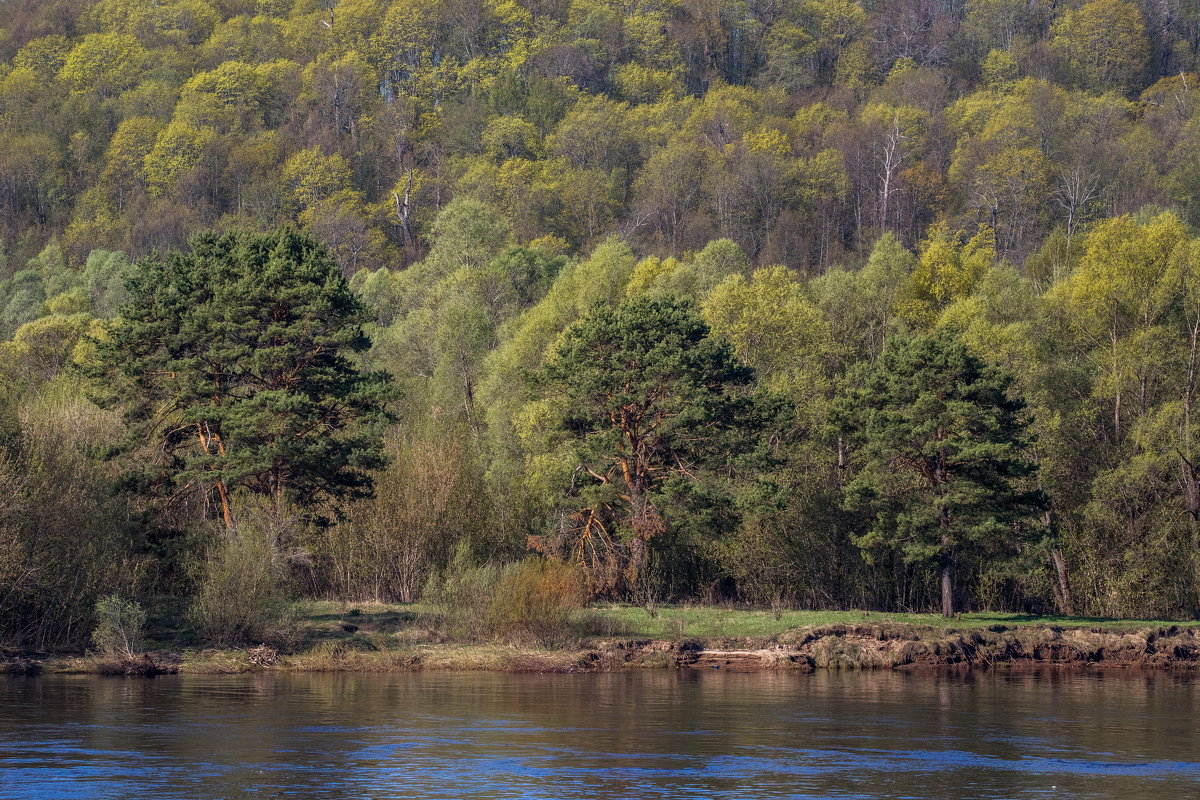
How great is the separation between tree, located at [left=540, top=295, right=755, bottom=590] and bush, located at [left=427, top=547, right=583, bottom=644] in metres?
7.12

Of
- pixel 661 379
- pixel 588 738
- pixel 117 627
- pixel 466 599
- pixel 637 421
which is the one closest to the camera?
pixel 588 738

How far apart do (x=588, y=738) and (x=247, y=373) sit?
85.0ft

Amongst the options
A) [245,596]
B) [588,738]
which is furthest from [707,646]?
[588,738]

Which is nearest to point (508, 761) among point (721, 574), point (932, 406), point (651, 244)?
point (932, 406)

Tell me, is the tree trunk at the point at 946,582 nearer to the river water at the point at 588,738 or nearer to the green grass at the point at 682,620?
the green grass at the point at 682,620

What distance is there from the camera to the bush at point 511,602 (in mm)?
45938

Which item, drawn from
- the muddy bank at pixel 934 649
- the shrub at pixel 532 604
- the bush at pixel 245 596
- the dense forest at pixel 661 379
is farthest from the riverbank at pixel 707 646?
the dense forest at pixel 661 379

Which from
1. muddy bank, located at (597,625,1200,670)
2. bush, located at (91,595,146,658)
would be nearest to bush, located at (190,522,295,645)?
bush, located at (91,595,146,658)

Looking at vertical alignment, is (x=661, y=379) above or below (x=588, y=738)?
above

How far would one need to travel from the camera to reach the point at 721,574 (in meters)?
60.1

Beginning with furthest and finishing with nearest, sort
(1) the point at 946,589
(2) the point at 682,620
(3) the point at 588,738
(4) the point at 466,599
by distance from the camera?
(1) the point at 946,589 → (2) the point at 682,620 → (4) the point at 466,599 → (3) the point at 588,738

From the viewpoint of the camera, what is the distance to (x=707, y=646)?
1868 inches

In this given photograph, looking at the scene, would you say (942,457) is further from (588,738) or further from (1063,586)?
(588,738)

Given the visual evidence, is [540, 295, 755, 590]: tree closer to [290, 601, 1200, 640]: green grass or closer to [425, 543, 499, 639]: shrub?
[290, 601, 1200, 640]: green grass
